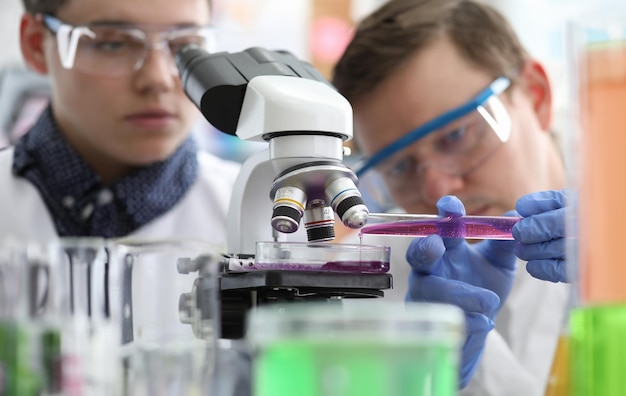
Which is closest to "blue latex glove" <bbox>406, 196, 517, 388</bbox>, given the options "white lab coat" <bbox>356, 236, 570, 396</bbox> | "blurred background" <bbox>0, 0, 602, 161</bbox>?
"white lab coat" <bbox>356, 236, 570, 396</bbox>

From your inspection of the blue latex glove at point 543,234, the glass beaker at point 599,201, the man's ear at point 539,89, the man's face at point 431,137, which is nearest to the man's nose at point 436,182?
the man's face at point 431,137

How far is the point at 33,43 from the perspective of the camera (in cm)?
242

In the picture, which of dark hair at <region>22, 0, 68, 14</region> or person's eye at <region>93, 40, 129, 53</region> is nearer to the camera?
person's eye at <region>93, 40, 129, 53</region>

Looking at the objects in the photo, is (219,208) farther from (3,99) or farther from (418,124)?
(3,99)

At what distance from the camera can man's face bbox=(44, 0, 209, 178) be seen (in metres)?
2.13

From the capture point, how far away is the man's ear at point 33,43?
2.38 meters

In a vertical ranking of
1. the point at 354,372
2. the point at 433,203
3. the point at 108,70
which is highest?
the point at 108,70

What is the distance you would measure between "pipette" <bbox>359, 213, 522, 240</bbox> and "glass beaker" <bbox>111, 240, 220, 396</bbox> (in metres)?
0.45

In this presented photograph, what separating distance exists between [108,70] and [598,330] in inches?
64.1

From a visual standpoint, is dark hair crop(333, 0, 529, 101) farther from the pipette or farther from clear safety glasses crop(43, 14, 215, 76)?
the pipette

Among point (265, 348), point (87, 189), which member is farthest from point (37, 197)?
point (265, 348)

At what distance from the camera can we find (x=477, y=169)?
183 cm

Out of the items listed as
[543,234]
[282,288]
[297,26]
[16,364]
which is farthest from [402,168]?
[297,26]

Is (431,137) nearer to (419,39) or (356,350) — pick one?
(419,39)
